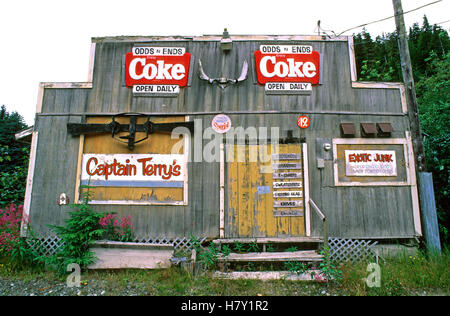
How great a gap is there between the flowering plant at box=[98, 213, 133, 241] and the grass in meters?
0.91

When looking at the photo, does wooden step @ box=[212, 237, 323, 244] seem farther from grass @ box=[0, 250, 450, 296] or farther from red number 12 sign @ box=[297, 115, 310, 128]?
red number 12 sign @ box=[297, 115, 310, 128]

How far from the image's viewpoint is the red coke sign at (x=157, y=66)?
6.78m

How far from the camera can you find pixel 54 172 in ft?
21.0

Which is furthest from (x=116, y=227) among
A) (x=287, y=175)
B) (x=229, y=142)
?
(x=287, y=175)

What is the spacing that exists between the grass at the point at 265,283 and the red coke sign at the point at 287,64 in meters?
5.11

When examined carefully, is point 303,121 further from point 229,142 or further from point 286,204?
point 286,204

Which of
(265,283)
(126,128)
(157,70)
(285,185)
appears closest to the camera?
(265,283)

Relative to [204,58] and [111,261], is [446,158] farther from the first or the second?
[111,261]

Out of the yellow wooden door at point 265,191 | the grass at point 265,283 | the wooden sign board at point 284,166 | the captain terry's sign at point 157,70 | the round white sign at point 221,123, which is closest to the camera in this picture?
the grass at point 265,283

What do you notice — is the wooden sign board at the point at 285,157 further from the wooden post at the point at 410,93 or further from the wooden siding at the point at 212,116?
the wooden post at the point at 410,93

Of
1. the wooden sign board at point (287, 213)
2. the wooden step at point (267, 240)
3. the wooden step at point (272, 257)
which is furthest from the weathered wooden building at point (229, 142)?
the wooden step at point (272, 257)

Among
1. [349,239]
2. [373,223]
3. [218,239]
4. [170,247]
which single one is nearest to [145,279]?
[170,247]

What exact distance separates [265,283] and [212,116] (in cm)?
434

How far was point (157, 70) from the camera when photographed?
269 inches
